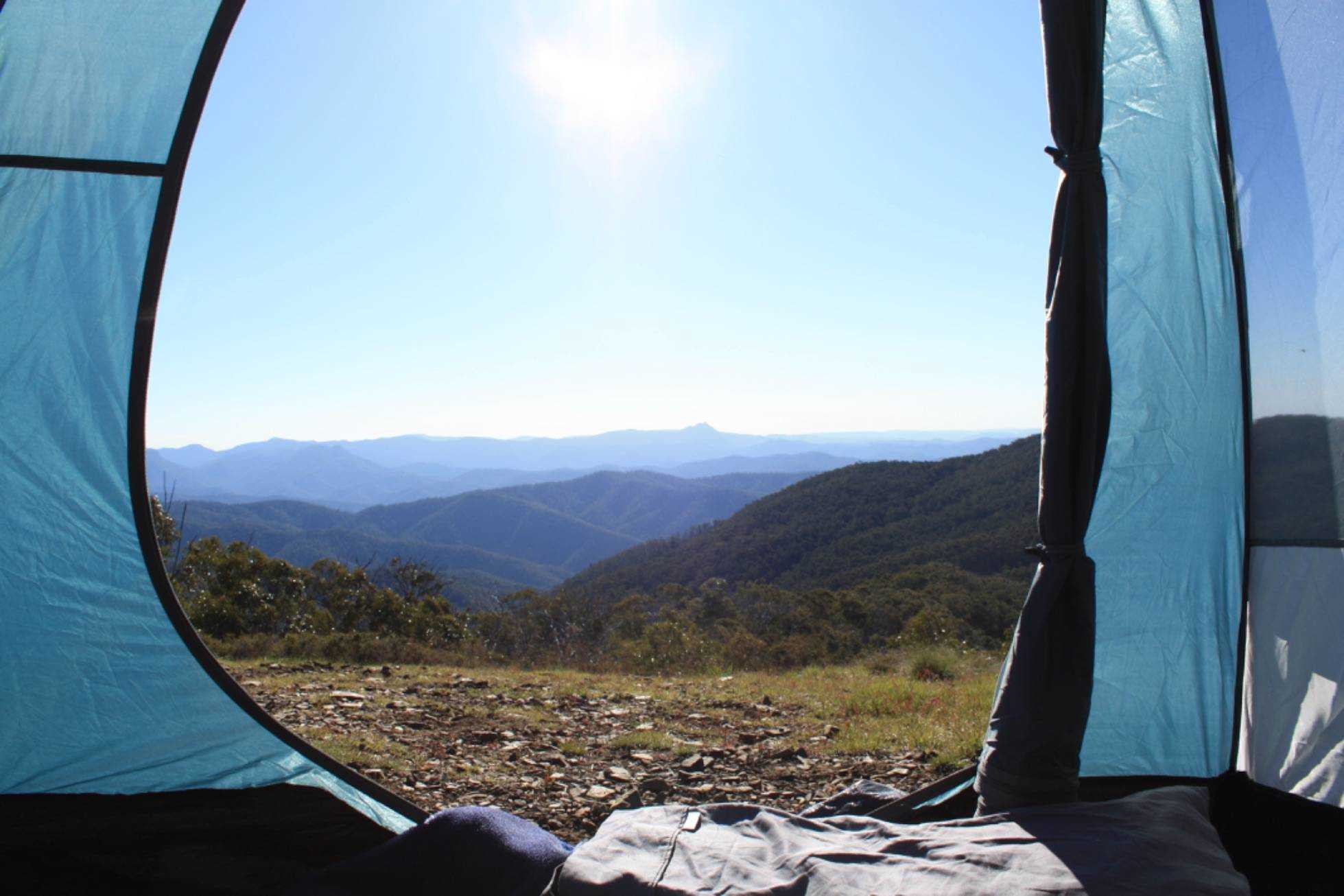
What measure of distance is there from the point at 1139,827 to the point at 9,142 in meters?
3.39

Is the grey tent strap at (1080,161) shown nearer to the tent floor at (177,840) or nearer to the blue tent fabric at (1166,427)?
the blue tent fabric at (1166,427)

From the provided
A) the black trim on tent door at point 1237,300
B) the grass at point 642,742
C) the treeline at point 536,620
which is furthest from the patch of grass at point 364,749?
the treeline at point 536,620

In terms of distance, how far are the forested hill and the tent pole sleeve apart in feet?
58.6

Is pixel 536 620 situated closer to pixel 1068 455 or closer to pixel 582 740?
pixel 582 740

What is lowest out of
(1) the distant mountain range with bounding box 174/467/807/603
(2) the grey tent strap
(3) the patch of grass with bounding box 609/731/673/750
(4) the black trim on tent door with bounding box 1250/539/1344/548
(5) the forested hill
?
(1) the distant mountain range with bounding box 174/467/807/603

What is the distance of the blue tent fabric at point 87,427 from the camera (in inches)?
84.4

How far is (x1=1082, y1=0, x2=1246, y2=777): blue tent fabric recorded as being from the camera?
97.3 inches

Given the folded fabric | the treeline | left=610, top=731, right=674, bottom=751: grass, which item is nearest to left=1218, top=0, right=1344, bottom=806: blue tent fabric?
the folded fabric

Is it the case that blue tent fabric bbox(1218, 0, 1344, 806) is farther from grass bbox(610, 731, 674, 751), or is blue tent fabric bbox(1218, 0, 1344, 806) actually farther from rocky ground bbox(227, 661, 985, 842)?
grass bbox(610, 731, 674, 751)

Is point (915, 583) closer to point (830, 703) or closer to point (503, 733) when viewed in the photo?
point (830, 703)

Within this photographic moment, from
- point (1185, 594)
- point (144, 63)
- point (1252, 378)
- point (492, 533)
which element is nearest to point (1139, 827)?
point (1185, 594)

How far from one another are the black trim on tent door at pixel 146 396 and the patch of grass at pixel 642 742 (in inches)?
78.3

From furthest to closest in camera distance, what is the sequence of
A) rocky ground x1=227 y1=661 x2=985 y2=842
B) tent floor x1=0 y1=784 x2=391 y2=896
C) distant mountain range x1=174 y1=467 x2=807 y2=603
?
distant mountain range x1=174 y1=467 x2=807 y2=603, rocky ground x1=227 y1=661 x2=985 y2=842, tent floor x1=0 y1=784 x2=391 y2=896

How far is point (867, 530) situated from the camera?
2962cm
